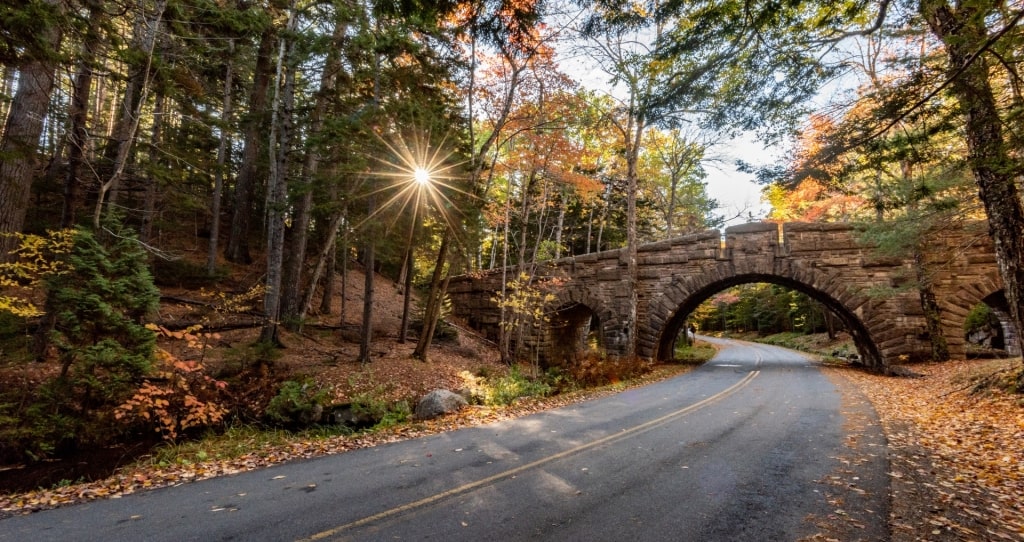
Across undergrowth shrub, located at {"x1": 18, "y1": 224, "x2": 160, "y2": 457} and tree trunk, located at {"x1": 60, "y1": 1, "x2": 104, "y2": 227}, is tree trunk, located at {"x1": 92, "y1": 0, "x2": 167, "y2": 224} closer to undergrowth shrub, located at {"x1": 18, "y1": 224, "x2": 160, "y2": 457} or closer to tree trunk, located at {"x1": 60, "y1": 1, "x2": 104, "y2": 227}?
tree trunk, located at {"x1": 60, "y1": 1, "x2": 104, "y2": 227}

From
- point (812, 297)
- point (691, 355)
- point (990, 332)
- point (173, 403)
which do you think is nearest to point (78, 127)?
point (173, 403)

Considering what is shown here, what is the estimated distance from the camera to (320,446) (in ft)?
21.1

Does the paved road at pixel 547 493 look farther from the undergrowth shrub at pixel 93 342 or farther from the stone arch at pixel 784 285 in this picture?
the stone arch at pixel 784 285

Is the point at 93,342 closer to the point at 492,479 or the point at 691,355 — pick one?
the point at 492,479

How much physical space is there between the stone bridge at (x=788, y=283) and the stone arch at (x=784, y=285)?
0.03 m

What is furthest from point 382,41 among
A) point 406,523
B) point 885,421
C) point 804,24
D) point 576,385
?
point 885,421

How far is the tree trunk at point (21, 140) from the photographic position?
6996mm

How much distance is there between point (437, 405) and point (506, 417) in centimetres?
142

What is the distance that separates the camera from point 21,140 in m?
6.95

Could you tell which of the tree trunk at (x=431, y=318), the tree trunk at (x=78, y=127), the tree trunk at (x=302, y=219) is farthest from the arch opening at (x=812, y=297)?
the tree trunk at (x=78, y=127)

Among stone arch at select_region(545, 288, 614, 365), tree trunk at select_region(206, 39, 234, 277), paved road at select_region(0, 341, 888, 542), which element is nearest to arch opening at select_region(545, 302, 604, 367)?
stone arch at select_region(545, 288, 614, 365)

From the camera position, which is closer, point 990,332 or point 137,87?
point 137,87

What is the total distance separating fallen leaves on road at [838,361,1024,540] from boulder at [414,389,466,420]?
22.1 ft

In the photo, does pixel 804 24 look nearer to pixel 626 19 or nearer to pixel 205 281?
pixel 626 19
